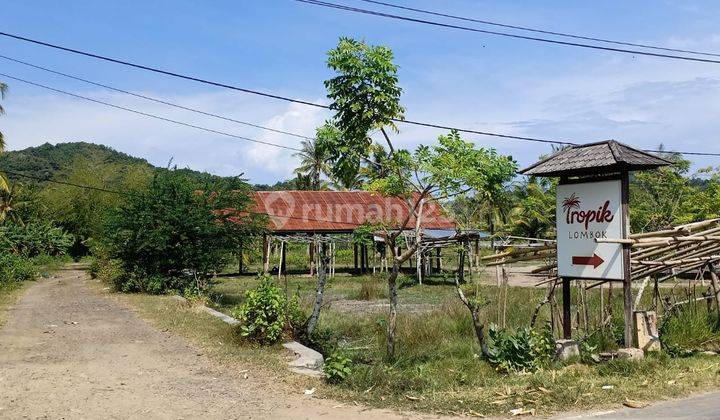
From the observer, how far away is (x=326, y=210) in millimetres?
36406

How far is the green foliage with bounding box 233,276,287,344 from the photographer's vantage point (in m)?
10.5

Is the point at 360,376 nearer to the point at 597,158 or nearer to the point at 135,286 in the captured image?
the point at 597,158

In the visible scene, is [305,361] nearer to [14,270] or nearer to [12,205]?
[14,270]

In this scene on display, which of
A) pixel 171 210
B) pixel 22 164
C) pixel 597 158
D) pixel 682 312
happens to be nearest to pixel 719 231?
pixel 682 312

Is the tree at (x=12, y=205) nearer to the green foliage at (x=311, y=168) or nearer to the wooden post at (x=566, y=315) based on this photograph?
the green foliage at (x=311, y=168)

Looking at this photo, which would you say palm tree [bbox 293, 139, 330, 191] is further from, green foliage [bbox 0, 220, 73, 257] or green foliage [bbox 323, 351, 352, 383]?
green foliage [bbox 323, 351, 352, 383]

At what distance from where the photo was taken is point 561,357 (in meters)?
9.25

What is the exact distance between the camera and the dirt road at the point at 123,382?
7000mm

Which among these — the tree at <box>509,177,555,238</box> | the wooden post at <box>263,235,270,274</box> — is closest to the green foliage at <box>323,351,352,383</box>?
the wooden post at <box>263,235,270,274</box>

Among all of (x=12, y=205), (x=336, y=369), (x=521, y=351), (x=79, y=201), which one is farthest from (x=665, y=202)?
(x=12, y=205)

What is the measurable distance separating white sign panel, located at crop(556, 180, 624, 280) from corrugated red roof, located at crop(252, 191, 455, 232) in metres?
23.9

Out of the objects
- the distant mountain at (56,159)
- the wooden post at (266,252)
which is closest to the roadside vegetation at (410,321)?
the wooden post at (266,252)

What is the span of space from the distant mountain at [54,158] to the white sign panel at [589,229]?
61.5 meters

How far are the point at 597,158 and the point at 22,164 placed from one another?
234ft
